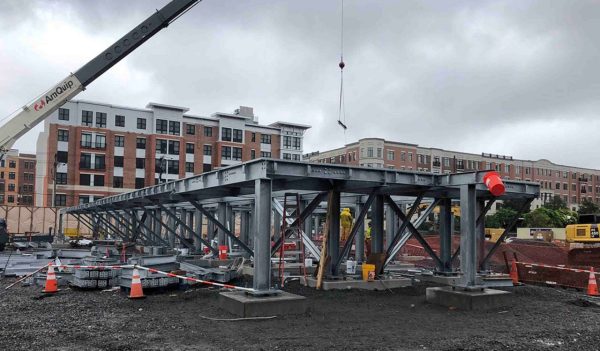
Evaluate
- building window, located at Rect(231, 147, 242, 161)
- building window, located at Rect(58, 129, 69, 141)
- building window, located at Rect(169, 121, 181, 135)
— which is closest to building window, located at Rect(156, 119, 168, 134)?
building window, located at Rect(169, 121, 181, 135)

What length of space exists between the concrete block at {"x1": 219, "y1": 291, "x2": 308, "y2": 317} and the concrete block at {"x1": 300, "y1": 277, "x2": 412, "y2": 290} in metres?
3.66

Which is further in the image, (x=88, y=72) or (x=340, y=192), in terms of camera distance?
(x=88, y=72)

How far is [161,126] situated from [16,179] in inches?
2746

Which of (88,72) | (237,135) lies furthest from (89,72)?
(237,135)

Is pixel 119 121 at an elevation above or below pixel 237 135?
above

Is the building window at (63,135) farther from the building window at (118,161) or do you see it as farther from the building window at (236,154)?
the building window at (236,154)

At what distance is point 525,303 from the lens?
44.4ft

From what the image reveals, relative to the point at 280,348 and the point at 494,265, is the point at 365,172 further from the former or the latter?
the point at 494,265

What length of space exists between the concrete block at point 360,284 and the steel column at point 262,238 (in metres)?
3.88

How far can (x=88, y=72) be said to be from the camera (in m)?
21.3

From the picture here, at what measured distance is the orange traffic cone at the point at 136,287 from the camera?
13.5 meters

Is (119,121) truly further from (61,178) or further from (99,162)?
(61,178)

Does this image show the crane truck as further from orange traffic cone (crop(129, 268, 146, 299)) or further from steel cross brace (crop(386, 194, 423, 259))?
steel cross brace (crop(386, 194, 423, 259))

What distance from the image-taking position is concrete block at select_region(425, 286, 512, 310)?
1228 centimetres
